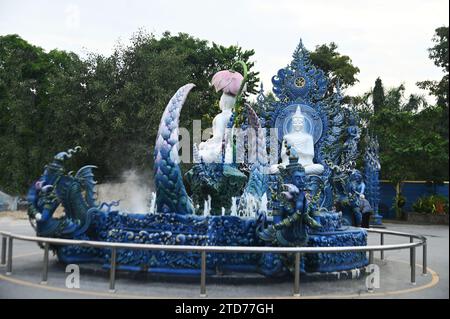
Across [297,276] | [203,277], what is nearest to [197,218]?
[203,277]

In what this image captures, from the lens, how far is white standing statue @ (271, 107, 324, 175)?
13.6m

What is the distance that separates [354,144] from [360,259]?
20.2 feet

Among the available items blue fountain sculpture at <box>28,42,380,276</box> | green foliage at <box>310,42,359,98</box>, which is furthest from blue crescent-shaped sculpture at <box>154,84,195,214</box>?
green foliage at <box>310,42,359,98</box>

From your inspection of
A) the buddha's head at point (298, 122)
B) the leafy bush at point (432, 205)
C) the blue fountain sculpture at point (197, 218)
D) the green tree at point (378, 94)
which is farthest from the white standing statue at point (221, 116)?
the green tree at point (378, 94)

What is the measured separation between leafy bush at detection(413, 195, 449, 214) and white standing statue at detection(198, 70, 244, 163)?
15648 mm

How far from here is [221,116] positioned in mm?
11016

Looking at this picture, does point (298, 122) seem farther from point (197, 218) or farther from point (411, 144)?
point (411, 144)

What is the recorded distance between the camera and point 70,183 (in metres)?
8.97

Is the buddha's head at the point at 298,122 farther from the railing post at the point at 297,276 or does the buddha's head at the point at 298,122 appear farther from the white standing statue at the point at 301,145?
the railing post at the point at 297,276

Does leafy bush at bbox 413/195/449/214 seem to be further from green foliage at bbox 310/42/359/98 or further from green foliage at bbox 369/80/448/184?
green foliage at bbox 310/42/359/98

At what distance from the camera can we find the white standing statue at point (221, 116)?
10.5 m

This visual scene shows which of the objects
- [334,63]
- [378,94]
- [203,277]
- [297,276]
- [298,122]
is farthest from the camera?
[378,94]

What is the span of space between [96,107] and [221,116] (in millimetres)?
13928

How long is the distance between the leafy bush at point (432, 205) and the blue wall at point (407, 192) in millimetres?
1335
